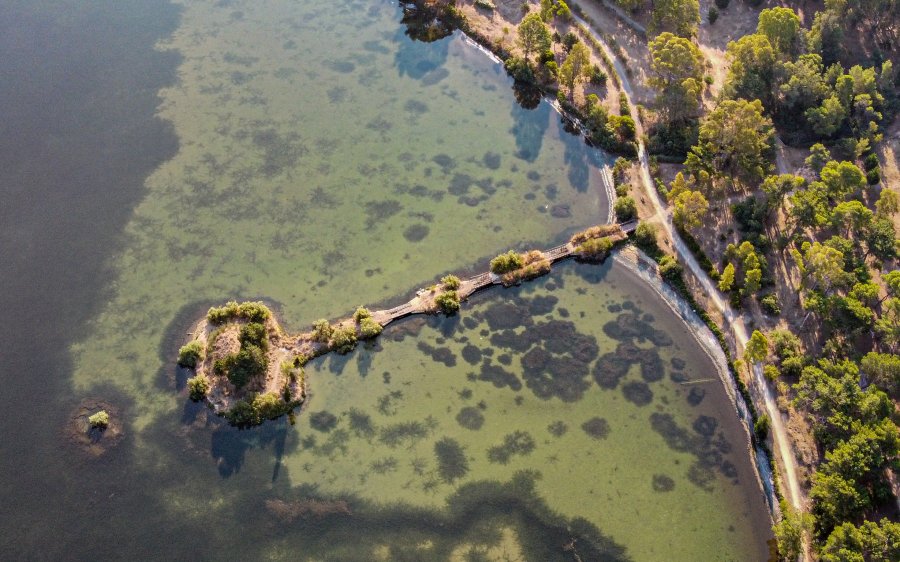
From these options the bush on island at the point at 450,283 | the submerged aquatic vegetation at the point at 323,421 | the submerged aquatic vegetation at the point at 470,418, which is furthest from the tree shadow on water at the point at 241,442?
the bush on island at the point at 450,283

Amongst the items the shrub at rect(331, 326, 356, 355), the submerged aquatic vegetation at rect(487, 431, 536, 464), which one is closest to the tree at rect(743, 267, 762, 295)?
the submerged aquatic vegetation at rect(487, 431, 536, 464)

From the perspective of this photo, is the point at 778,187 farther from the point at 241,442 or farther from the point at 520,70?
the point at 241,442

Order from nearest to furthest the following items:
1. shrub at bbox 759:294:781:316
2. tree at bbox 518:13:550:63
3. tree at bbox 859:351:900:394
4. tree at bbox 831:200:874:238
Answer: tree at bbox 859:351:900:394, shrub at bbox 759:294:781:316, tree at bbox 831:200:874:238, tree at bbox 518:13:550:63

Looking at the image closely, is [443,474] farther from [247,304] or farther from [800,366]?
[800,366]

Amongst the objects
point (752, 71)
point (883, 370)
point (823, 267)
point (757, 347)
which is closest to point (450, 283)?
point (757, 347)

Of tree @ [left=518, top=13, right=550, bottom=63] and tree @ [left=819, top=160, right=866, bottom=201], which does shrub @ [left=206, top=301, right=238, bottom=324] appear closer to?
Result: tree @ [left=518, top=13, right=550, bottom=63]

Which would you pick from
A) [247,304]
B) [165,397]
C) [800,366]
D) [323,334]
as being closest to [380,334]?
[323,334]
